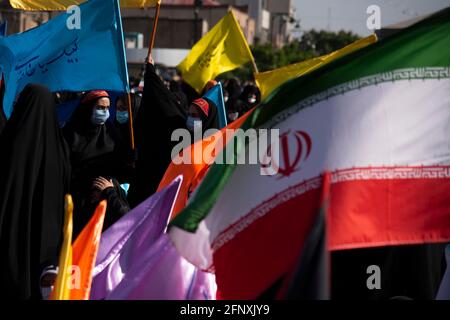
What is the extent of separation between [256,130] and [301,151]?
0.65ft

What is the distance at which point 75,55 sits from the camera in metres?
7.17

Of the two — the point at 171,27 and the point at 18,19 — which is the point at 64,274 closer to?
the point at 18,19

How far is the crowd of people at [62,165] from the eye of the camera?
14.8 feet

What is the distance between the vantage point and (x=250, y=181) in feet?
12.1

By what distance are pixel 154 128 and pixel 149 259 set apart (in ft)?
14.2

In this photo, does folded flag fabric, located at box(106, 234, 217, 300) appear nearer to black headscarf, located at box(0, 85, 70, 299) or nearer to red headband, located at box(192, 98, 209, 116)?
black headscarf, located at box(0, 85, 70, 299)

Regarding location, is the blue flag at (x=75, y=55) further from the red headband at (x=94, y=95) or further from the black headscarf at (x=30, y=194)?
the black headscarf at (x=30, y=194)

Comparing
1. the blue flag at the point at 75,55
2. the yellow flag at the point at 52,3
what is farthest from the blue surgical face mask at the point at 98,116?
the yellow flag at the point at 52,3

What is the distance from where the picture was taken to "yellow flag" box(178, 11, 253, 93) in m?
12.0

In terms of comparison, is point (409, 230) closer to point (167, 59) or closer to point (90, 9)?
point (90, 9)

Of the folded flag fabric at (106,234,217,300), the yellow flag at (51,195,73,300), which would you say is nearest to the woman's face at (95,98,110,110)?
the folded flag fabric at (106,234,217,300)

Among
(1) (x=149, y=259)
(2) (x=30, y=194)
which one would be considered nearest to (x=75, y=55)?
(2) (x=30, y=194)
